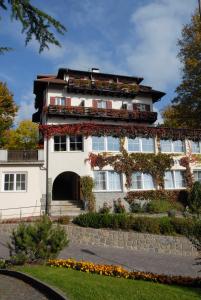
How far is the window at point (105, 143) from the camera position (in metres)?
31.0

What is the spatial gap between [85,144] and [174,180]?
366 inches

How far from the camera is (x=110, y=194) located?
98.0 ft

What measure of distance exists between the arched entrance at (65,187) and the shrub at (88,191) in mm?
3274

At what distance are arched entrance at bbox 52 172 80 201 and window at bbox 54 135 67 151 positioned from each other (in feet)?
12.0

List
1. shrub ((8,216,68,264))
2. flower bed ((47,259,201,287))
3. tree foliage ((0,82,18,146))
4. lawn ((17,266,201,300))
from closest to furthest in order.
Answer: lawn ((17,266,201,300))
flower bed ((47,259,201,287))
shrub ((8,216,68,264))
tree foliage ((0,82,18,146))

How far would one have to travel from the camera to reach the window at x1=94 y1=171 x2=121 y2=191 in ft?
98.5

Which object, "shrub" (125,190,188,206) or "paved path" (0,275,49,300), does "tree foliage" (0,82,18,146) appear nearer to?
"shrub" (125,190,188,206)

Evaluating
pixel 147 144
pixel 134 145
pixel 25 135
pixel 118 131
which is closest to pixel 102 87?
pixel 118 131

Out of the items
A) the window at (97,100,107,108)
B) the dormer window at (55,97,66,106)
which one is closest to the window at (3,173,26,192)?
the dormer window at (55,97,66,106)

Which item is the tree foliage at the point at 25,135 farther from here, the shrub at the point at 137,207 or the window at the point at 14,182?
the shrub at the point at 137,207

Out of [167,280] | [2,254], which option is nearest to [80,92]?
[2,254]

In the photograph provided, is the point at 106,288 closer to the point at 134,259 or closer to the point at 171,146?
the point at 134,259

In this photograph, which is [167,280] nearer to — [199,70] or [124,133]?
[124,133]

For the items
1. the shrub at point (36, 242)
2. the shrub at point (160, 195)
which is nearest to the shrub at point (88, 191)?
the shrub at point (160, 195)
